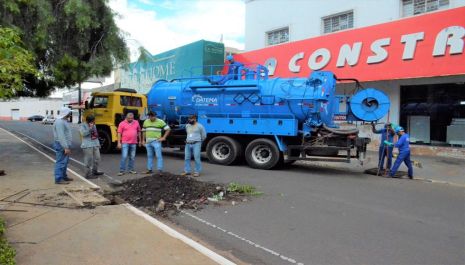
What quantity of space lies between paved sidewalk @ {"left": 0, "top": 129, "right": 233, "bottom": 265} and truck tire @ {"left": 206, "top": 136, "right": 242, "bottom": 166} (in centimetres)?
611

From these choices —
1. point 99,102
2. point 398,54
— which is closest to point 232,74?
point 99,102

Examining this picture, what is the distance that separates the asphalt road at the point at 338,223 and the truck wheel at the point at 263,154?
1810 millimetres

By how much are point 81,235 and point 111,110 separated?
35.9 feet

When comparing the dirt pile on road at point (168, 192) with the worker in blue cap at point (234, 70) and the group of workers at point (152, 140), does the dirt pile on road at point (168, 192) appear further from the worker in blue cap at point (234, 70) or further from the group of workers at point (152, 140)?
the worker in blue cap at point (234, 70)

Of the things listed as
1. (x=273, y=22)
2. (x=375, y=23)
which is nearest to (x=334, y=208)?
(x=375, y=23)

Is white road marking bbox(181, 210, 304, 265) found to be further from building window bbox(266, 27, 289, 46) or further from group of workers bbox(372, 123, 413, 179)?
building window bbox(266, 27, 289, 46)

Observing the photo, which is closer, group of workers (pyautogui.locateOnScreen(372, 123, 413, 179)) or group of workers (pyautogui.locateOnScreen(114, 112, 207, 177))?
group of workers (pyautogui.locateOnScreen(114, 112, 207, 177))

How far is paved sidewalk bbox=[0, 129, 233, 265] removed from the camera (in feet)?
15.7

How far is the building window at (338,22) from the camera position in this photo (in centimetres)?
1956

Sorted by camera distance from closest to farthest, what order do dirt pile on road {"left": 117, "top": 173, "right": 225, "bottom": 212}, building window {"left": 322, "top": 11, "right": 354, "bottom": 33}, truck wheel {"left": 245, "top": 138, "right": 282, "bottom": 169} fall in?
dirt pile on road {"left": 117, "top": 173, "right": 225, "bottom": 212}, truck wheel {"left": 245, "top": 138, "right": 282, "bottom": 169}, building window {"left": 322, "top": 11, "right": 354, "bottom": 33}

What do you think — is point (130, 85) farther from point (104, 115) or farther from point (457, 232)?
point (457, 232)

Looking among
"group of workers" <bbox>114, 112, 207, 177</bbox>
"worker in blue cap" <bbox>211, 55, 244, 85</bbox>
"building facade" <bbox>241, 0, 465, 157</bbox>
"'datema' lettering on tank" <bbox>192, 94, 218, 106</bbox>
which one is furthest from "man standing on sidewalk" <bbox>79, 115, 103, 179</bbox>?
"building facade" <bbox>241, 0, 465, 157</bbox>

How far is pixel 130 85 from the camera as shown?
1305 inches

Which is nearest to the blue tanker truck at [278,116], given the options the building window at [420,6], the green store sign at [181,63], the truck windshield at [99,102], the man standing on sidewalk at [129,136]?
the man standing on sidewalk at [129,136]
